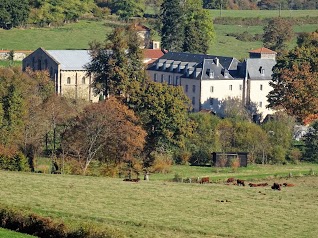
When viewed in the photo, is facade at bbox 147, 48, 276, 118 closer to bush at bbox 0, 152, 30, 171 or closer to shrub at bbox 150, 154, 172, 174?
shrub at bbox 150, 154, 172, 174

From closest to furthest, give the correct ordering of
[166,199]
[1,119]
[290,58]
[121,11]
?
[166,199] < [1,119] < [290,58] < [121,11]

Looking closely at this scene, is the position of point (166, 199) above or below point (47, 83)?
below

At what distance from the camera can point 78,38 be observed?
11531cm

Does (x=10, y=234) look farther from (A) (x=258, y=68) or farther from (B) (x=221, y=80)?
(A) (x=258, y=68)

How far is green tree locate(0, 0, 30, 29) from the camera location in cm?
11169

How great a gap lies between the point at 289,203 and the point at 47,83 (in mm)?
34636

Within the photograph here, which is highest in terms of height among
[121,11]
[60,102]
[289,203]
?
[121,11]

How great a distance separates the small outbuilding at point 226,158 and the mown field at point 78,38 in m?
42.0

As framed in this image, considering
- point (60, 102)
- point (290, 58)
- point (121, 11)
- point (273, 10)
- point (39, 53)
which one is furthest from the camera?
point (273, 10)

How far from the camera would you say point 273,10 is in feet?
486

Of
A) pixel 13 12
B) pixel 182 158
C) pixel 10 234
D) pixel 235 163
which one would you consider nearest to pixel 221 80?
pixel 182 158

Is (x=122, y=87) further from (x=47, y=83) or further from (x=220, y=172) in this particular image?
(x=220, y=172)

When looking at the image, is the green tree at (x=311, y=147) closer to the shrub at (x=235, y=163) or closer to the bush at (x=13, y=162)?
the shrub at (x=235, y=163)

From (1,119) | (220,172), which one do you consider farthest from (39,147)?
(220,172)
